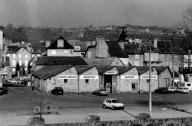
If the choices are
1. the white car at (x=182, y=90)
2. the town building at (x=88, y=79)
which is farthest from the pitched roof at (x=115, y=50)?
the white car at (x=182, y=90)

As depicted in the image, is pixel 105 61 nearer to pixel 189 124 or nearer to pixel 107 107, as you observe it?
pixel 107 107

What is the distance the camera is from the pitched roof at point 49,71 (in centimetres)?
7519

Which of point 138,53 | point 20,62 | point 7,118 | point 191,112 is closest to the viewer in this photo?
point 7,118

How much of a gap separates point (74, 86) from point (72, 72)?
102 inches

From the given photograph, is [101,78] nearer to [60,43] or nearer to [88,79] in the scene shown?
[88,79]

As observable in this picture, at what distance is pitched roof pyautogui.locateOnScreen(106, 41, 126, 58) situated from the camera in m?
101

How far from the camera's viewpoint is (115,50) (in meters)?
103

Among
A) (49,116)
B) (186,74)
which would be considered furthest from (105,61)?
(49,116)

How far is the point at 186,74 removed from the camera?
94500 mm

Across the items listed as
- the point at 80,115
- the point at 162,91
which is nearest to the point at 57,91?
the point at 162,91

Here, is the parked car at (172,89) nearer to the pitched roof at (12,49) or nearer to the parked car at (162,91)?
the parked car at (162,91)

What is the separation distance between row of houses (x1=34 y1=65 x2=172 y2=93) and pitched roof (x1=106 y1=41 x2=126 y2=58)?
59.8 feet

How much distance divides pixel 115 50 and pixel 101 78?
2517cm

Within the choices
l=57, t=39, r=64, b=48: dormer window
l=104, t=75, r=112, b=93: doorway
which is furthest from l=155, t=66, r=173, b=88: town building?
l=57, t=39, r=64, b=48: dormer window
